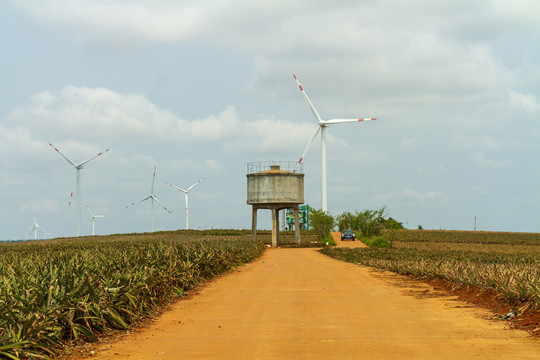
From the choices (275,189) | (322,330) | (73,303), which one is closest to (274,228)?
(275,189)

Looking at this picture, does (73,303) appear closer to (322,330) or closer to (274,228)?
(322,330)

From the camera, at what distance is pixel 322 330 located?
12234mm

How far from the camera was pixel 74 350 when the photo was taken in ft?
35.1

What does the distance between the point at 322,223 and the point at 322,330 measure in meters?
68.9

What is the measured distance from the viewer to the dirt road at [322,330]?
10148 mm

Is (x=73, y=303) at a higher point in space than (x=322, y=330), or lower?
higher

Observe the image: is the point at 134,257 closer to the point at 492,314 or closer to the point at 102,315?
the point at 102,315

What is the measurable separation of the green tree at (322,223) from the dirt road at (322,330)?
198ft

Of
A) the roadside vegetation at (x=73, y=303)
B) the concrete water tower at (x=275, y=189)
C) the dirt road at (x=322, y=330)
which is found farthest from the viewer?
the concrete water tower at (x=275, y=189)

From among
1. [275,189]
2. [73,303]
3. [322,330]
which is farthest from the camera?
[275,189]

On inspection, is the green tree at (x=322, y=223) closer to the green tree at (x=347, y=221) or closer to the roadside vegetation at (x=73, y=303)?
the green tree at (x=347, y=221)

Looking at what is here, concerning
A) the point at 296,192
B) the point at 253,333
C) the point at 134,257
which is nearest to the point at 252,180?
the point at 296,192

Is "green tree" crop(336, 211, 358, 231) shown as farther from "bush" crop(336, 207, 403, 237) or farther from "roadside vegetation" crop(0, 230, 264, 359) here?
"roadside vegetation" crop(0, 230, 264, 359)

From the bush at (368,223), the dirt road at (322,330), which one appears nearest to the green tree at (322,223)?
the bush at (368,223)
